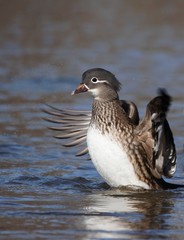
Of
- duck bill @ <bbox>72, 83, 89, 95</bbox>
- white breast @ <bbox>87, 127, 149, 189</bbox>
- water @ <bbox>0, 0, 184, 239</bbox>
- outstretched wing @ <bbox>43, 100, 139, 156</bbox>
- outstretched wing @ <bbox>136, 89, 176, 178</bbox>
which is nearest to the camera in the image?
water @ <bbox>0, 0, 184, 239</bbox>

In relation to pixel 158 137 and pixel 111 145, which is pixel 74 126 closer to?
pixel 111 145

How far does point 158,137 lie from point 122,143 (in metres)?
0.40

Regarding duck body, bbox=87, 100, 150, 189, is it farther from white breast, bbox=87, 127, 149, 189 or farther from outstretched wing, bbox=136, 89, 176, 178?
outstretched wing, bbox=136, 89, 176, 178

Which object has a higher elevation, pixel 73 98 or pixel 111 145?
pixel 73 98

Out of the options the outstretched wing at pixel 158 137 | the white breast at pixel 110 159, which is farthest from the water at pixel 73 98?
the outstretched wing at pixel 158 137

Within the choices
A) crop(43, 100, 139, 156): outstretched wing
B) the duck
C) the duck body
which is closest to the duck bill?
the duck

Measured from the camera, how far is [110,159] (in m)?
9.34

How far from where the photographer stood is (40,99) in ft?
48.9

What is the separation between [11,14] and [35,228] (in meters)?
15.0

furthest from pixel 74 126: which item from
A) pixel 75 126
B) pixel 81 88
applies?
pixel 81 88

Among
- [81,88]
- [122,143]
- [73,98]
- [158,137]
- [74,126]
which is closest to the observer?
A: [158,137]

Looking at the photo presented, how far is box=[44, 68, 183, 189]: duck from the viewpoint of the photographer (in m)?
9.33

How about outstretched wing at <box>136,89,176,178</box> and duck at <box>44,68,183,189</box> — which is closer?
outstretched wing at <box>136,89,176,178</box>

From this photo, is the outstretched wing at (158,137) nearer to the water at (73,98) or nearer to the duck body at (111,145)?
the duck body at (111,145)
